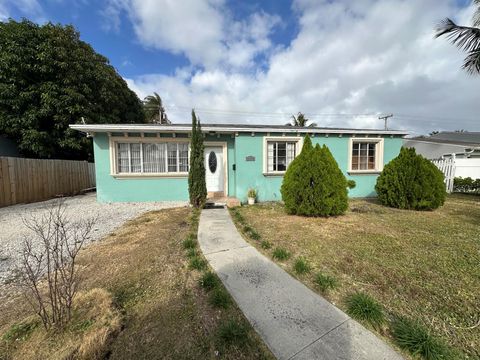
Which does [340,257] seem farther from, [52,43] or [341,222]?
[52,43]

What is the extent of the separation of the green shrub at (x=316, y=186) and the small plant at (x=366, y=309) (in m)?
3.36

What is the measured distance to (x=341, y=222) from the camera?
5.18 m

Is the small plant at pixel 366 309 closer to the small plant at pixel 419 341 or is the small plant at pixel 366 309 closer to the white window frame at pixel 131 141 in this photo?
the small plant at pixel 419 341

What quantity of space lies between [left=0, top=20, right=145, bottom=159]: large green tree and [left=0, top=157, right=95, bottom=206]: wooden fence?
214cm

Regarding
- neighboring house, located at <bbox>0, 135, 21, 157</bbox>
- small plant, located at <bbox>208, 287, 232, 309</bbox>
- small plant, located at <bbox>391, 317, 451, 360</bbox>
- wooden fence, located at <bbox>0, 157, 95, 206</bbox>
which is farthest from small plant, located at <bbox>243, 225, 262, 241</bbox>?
neighboring house, located at <bbox>0, 135, 21, 157</bbox>

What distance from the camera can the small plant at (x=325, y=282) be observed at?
247cm

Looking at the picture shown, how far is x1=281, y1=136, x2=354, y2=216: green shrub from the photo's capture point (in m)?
5.41

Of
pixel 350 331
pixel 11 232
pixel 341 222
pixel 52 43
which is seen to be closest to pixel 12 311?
pixel 350 331

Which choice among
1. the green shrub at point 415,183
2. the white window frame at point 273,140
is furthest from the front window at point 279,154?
the green shrub at point 415,183

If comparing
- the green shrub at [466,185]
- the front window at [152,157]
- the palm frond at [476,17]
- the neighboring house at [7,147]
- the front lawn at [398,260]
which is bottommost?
the front lawn at [398,260]

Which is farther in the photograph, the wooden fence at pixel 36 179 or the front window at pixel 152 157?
the front window at pixel 152 157

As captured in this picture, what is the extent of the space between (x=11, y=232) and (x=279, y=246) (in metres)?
6.16

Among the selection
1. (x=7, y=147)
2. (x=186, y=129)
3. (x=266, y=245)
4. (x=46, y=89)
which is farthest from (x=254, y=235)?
(x=7, y=147)

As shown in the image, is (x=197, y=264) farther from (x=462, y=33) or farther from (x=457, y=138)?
(x=457, y=138)
